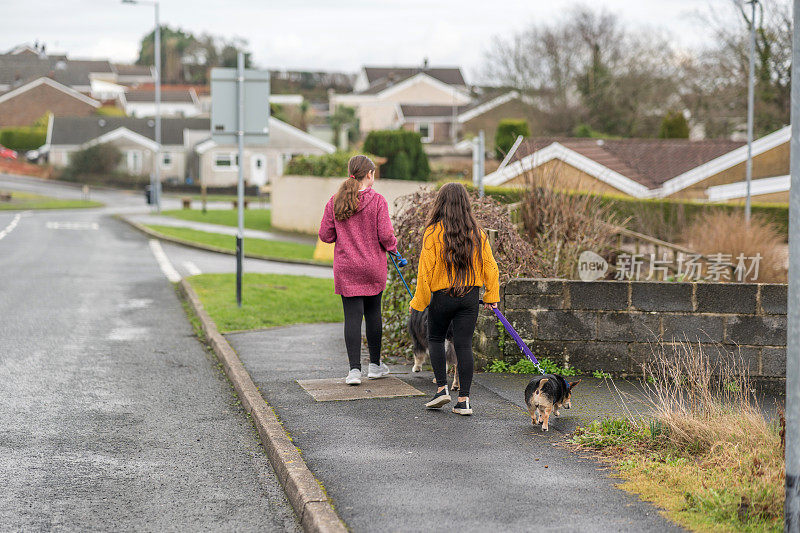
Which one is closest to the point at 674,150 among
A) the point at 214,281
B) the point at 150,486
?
the point at 214,281

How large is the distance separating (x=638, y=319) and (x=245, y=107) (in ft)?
20.9

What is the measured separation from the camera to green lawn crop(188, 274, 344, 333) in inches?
453

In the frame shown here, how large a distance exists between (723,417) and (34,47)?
119m

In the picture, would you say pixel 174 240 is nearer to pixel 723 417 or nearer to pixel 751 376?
pixel 751 376

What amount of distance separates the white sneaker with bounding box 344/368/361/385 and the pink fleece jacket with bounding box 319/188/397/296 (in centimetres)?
66

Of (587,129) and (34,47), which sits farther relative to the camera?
(34,47)

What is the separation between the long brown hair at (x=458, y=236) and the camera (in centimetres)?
644

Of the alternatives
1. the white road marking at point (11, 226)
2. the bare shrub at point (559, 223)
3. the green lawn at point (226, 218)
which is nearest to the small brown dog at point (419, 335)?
the bare shrub at point (559, 223)

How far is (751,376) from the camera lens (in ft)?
26.3

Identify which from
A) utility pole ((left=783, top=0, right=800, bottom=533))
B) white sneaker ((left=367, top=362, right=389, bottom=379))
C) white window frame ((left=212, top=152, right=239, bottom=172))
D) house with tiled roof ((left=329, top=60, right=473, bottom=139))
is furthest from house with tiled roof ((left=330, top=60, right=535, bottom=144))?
utility pole ((left=783, top=0, right=800, bottom=533))

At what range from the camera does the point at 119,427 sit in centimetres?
668

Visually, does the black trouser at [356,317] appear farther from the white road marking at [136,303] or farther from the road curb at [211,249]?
the road curb at [211,249]

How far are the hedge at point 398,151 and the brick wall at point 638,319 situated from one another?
24.3m

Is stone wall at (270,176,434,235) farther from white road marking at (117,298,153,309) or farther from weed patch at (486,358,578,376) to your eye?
weed patch at (486,358,578,376)
